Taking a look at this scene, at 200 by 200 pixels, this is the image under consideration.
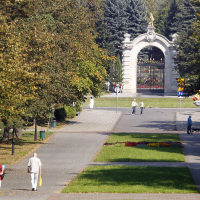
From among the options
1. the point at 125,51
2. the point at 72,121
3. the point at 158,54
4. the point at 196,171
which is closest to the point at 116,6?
the point at 158,54

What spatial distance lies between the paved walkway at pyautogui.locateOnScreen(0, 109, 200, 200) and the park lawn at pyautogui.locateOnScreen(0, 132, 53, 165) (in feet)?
1.88

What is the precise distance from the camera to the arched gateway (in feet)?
205

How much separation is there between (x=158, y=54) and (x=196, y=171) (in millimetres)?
68884

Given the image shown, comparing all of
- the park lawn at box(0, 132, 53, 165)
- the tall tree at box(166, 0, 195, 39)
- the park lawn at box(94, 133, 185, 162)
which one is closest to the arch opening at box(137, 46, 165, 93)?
the tall tree at box(166, 0, 195, 39)

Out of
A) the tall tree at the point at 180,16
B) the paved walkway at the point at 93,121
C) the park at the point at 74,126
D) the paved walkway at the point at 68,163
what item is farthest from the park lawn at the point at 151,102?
the tall tree at the point at 180,16

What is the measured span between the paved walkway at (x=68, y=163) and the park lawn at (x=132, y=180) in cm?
41

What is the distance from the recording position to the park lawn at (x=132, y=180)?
1415cm

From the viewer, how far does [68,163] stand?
19.7 metres

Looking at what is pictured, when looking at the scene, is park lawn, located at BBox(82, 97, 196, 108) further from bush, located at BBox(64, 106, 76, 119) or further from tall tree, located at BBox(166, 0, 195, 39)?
tall tree, located at BBox(166, 0, 195, 39)

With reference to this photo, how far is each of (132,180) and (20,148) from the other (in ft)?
34.6

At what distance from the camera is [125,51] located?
64.2 m

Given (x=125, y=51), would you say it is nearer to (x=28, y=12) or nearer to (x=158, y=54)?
(x=158, y=54)

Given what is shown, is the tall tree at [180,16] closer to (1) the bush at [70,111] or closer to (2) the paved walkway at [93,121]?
(2) the paved walkway at [93,121]

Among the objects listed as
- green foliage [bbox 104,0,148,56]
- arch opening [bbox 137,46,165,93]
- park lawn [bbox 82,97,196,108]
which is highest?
green foliage [bbox 104,0,148,56]
